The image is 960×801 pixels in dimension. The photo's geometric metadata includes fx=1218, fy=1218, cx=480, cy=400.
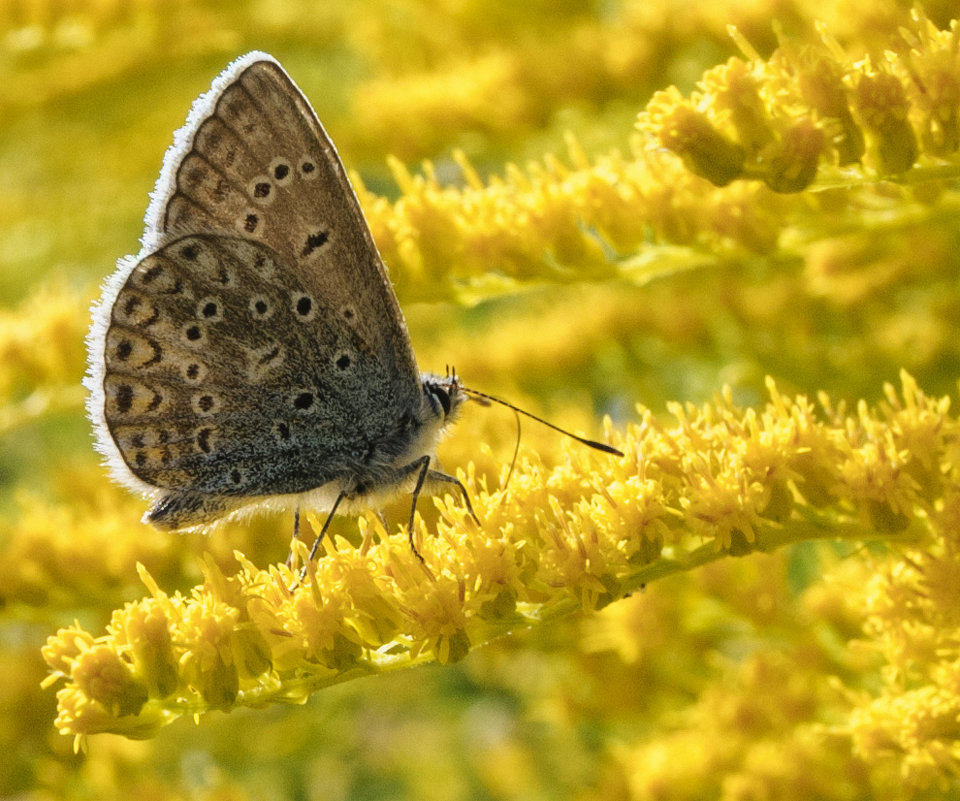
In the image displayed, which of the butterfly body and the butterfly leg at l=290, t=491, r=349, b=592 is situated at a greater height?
the butterfly body

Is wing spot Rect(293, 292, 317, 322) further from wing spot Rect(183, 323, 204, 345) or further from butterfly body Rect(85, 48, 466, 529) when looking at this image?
wing spot Rect(183, 323, 204, 345)

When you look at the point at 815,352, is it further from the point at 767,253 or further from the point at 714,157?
the point at 714,157

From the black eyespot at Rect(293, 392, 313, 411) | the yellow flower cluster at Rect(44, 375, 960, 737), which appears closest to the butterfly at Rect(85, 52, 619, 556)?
the black eyespot at Rect(293, 392, 313, 411)

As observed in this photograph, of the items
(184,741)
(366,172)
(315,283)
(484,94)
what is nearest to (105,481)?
(184,741)

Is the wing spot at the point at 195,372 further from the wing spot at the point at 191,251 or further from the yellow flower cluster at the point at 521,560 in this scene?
the yellow flower cluster at the point at 521,560

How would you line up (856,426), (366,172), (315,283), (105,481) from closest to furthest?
1. (856,426)
2. (315,283)
3. (105,481)
4. (366,172)

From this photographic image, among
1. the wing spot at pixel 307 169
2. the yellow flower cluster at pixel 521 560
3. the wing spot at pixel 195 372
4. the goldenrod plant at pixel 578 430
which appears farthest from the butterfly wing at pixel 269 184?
the yellow flower cluster at pixel 521 560
